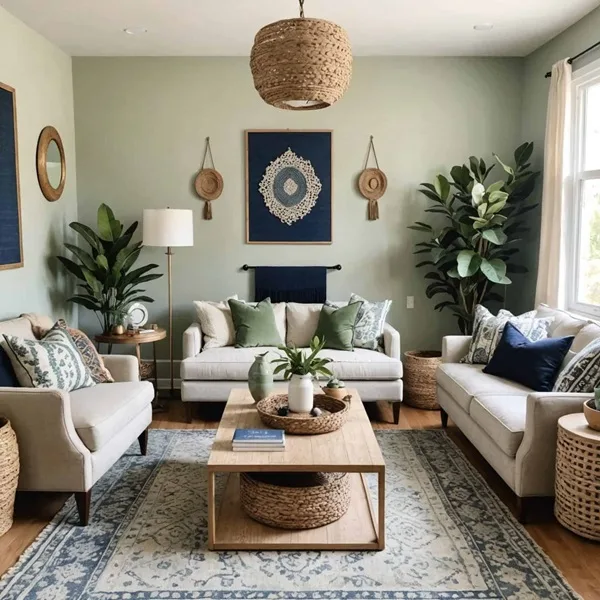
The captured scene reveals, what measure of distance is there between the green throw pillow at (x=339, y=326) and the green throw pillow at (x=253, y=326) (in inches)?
13.8

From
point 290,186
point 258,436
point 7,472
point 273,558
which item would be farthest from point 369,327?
point 7,472

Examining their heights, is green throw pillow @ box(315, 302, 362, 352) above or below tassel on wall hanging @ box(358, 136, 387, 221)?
below

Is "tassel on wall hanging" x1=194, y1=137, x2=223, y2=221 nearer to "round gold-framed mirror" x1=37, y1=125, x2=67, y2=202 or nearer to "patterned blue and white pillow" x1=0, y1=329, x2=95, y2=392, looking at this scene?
"round gold-framed mirror" x1=37, y1=125, x2=67, y2=202

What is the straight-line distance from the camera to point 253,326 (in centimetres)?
478

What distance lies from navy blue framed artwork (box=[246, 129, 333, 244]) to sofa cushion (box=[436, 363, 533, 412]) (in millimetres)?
1685

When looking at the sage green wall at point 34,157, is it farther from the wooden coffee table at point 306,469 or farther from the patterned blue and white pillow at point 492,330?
the patterned blue and white pillow at point 492,330

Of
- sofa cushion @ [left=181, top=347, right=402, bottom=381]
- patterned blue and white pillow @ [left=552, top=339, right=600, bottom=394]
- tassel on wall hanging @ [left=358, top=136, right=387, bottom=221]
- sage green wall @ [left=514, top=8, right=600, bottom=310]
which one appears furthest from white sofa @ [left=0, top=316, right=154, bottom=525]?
sage green wall @ [left=514, top=8, right=600, bottom=310]

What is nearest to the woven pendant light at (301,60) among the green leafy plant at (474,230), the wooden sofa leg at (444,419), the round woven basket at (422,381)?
the green leafy plant at (474,230)

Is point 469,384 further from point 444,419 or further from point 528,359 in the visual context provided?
point 444,419

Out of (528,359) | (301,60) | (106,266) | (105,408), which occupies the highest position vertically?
(301,60)

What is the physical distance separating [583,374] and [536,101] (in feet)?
8.95

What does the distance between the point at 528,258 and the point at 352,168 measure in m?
1.60

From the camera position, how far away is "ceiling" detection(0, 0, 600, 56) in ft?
13.1

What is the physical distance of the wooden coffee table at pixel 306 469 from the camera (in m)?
2.64
